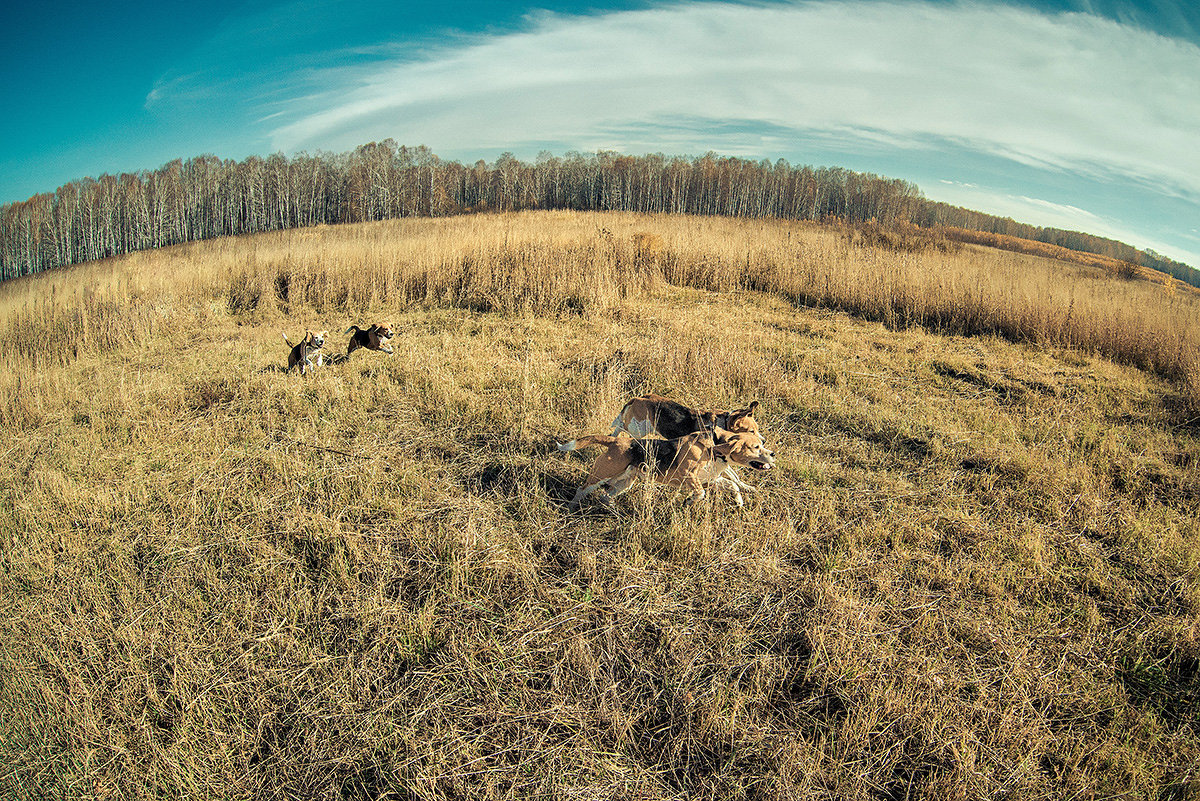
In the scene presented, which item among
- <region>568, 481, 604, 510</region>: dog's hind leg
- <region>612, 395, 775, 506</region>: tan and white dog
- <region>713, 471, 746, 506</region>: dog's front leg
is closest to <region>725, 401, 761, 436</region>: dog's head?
<region>612, 395, 775, 506</region>: tan and white dog

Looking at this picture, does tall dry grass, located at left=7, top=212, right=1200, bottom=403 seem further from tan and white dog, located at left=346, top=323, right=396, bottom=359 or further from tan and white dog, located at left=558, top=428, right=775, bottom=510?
tan and white dog, located at left=558, top=428, right=775, bottom=510

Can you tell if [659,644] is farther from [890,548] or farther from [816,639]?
[890,548]

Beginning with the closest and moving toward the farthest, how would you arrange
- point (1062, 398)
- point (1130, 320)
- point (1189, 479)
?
point (1189, 479) < point (1062, 398) < point (1130, 320)

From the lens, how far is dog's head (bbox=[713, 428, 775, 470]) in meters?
2.90

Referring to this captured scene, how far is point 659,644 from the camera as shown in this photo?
2244 millimetres

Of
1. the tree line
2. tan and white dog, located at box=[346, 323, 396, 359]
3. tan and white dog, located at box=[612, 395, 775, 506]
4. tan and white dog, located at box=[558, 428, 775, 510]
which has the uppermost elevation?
the tree line

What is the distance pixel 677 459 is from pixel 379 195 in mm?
44652

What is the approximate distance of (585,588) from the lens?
2.53 m

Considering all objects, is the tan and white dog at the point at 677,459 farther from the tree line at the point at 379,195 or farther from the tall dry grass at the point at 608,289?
the tree line at the point at 379,195

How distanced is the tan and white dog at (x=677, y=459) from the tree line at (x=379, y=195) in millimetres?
40513

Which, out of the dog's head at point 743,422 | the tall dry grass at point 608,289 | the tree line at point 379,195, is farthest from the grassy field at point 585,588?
the tree line at point 379,195

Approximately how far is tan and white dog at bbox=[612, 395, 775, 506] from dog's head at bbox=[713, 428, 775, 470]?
0.07m

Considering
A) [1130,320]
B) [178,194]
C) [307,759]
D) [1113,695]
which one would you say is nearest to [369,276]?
[307,759]

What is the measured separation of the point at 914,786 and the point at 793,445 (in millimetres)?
2525
